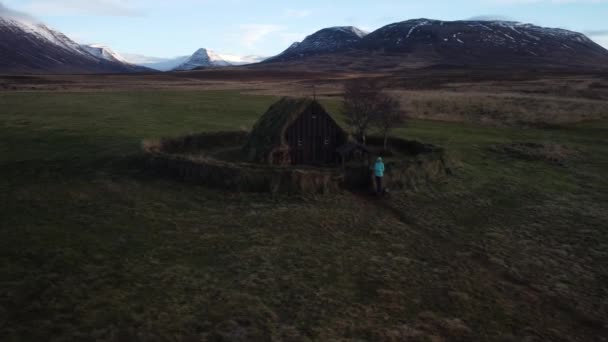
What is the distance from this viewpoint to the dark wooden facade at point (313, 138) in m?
28.7

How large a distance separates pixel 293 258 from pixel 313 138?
13896 millimetres

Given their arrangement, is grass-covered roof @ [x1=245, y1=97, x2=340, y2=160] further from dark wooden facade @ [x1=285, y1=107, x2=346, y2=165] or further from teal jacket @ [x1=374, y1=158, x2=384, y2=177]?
teal jacket @ [x1=374, y1=158, x2=384, y2=177]

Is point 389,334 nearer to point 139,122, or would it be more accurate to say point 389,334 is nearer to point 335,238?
point 335,238

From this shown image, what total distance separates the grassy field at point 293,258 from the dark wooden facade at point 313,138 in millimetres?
5744

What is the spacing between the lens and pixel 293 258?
54.1 ft

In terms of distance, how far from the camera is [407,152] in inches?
1329

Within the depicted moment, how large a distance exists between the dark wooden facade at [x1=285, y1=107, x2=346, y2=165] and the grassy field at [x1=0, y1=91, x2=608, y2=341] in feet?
18.8

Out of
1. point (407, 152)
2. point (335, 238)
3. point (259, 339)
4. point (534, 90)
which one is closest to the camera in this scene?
point (259, 339)

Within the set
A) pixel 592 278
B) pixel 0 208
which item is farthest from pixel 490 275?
pixel 0 208

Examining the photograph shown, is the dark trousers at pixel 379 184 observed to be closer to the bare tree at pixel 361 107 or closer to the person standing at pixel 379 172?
the person standing at pixel 379 172

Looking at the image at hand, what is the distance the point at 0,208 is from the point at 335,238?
1496 cm

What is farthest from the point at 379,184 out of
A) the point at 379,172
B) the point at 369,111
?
the point at 369,111

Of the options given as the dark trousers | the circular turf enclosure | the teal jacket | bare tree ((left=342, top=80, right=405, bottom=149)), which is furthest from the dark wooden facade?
the teal jacket

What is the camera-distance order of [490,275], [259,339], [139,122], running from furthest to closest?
1. [139,122]
2. [490,275]
3. [259,339]
